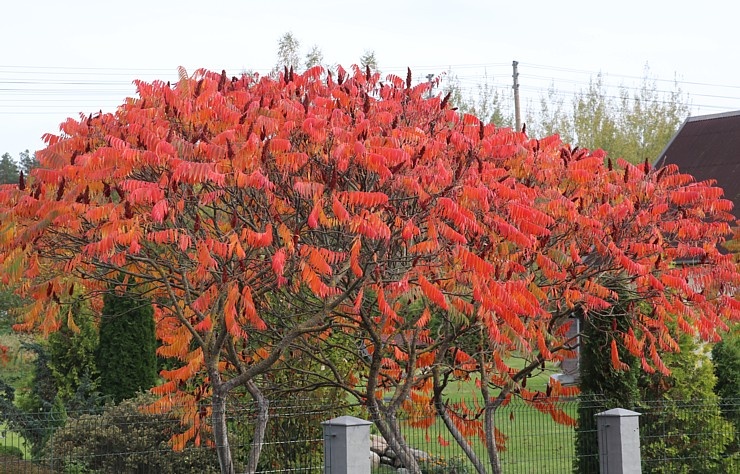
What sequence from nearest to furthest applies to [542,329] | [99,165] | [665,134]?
[99,165]
[542,329]
[665,134]

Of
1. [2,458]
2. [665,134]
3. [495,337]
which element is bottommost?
[2,458]

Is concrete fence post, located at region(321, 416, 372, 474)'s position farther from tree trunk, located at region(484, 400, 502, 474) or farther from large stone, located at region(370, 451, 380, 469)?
large stone, located at region(370, 451, 380, 469)

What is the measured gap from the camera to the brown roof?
28969 millimetres

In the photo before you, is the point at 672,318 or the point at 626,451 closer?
the point at 626,451

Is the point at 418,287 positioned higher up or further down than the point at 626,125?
further down

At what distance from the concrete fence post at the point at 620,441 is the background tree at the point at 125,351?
26.2ft

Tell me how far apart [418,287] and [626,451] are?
418 cm

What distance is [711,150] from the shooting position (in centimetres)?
3052

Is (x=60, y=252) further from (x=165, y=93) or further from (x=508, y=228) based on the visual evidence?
(x=508, y=228)

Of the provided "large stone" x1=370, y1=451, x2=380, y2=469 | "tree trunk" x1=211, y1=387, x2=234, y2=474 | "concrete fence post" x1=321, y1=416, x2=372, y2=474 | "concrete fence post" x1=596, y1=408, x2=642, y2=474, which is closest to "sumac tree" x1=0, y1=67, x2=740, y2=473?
"tree trunk" x1=211, y1=387, x2=234, y2=474

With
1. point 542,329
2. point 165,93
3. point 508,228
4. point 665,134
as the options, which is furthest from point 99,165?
point 665,134

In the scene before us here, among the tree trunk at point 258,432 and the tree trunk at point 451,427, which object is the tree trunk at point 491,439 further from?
the tree trunk at point 258,432

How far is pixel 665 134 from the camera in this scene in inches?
2094

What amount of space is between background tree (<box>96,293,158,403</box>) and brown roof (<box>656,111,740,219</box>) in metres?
18.1
